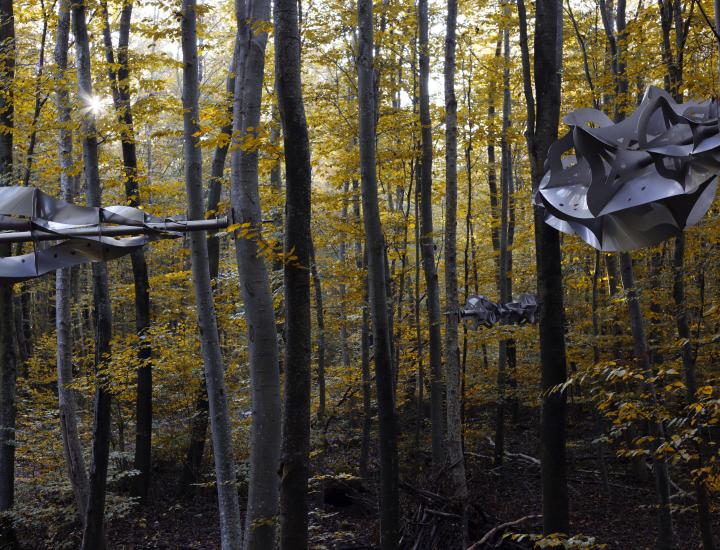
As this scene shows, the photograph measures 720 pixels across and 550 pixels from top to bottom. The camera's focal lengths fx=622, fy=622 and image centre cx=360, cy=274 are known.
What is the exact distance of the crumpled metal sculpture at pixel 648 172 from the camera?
8.18 feet

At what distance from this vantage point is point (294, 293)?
199 inches

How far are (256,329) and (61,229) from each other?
274 centimetres

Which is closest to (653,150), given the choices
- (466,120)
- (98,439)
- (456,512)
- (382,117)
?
(456,512)

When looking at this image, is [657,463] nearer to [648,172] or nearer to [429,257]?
[429,257]

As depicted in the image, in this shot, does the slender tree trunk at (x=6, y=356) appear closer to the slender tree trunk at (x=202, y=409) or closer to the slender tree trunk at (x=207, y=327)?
the slender tree trunk at (x=202, y=409)

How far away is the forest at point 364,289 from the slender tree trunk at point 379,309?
1.3 inches

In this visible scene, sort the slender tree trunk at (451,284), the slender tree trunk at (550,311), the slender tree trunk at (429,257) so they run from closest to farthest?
the slender tree trunk at (550,311) → the slender tree trunk at (451,284) → the slender tree trunk at (429,257)

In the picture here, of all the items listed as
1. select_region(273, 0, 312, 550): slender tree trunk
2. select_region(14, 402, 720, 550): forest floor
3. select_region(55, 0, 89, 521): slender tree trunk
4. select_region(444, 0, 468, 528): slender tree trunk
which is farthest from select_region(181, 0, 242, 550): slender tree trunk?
select_region(444, 0, 468, 528): slender tree trunk

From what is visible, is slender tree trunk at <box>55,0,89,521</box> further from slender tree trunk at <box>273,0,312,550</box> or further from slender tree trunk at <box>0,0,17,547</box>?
slender tree trunk at <box>273,0,312,550</box>

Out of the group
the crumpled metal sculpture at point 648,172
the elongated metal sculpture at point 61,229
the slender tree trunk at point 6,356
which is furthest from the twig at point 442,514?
the slender tree trunk at point 6,356

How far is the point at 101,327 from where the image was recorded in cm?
930

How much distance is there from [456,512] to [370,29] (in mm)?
6424

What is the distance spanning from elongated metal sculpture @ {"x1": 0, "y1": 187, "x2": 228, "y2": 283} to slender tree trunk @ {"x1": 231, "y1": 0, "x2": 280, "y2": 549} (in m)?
1.88

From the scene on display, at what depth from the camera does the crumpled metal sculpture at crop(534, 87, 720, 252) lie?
2.49m
